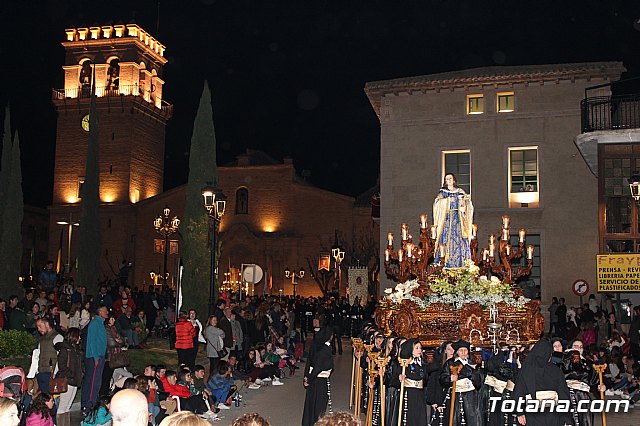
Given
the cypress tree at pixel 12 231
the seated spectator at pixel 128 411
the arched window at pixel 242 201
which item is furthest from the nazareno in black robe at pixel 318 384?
the arched window at pixel 242 201

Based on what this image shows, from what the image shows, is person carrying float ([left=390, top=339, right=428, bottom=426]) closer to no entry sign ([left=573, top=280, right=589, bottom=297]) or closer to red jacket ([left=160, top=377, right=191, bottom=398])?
red jacket ([left=160, top=377, right=191, bottom=398])

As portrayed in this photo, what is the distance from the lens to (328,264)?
1986 inches

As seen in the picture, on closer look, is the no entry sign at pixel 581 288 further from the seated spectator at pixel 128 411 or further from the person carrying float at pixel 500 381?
the seated spectator at pixel 128 411

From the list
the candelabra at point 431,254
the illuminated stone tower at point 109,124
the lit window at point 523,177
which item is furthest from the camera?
the illuminated stone tower at point 109,124

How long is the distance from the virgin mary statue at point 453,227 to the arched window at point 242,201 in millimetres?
41052

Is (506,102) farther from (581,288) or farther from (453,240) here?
(453,240)

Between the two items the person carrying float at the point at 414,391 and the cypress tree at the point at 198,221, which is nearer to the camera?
the person carrying float at the point at 414,391

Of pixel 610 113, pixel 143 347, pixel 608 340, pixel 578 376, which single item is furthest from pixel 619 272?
pixel 143 347

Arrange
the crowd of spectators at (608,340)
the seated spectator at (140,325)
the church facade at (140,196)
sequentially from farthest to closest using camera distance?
the church facade at (140,196), the seated spectator at (140,325), the crowd of spectators at (608,340)

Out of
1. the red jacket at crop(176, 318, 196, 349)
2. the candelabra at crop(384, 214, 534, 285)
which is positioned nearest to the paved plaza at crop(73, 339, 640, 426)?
the red jacket at crop(176, 318, 196, 349)

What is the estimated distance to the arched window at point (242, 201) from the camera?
5669 centimetres

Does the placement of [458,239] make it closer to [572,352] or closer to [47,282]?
[572,352]

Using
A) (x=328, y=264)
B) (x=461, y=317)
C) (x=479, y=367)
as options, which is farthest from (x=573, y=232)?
(x=328, y=264)

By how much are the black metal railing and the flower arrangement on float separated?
37.9 feet
